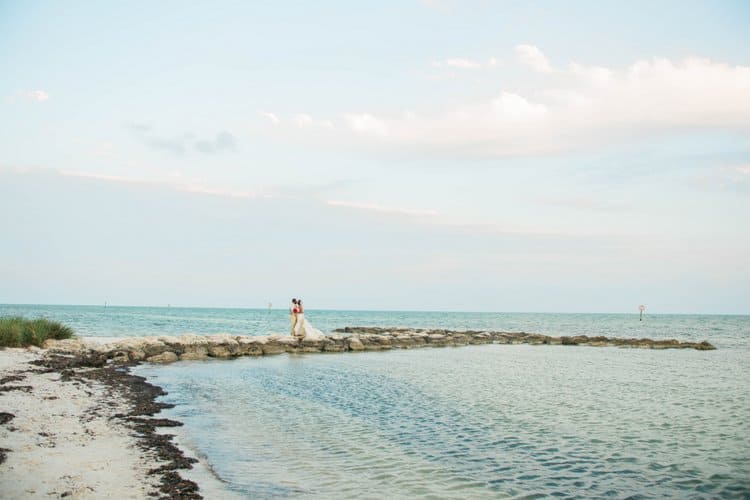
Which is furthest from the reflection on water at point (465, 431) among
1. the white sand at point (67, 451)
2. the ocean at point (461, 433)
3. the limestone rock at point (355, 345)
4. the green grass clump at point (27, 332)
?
the limestone rock at point (355, 345)

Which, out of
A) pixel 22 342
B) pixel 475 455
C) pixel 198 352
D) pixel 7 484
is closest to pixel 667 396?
pixel 475 455

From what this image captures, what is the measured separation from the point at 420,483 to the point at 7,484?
5.91 m

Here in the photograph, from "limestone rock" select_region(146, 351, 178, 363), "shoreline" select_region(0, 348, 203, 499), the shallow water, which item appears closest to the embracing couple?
"limestone rock" select_region(146, 351, 178, 363)

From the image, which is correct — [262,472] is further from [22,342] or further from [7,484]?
[22,342]

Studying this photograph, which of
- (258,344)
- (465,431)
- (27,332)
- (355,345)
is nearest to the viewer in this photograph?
(465,431)

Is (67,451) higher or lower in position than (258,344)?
higher

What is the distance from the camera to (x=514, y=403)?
16594 millimetres

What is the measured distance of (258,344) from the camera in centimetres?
3453

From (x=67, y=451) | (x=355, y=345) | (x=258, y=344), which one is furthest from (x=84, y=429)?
(x=355, y=345)

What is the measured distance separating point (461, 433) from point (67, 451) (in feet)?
25.6

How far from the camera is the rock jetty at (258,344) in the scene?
89.8 ft

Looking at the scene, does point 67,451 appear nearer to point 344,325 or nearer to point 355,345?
point 355,345

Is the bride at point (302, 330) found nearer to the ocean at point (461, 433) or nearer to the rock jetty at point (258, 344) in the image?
the rock jetty at point (258, 344)

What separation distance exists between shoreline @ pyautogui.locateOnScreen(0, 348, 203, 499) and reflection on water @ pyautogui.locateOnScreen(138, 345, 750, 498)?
2.73 feet
